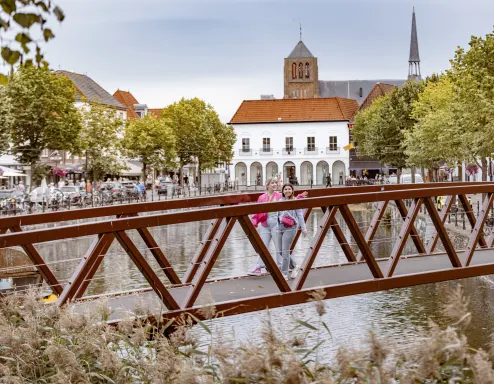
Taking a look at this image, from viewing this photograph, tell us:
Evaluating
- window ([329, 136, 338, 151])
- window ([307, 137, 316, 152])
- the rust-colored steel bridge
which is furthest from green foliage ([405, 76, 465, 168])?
window ([307, 137, 316, 152])

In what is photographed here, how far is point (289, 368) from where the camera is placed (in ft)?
16.5

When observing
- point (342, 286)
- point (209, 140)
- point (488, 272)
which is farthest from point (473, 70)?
point (209, 140)

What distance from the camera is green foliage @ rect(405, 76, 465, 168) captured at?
46.0 meters

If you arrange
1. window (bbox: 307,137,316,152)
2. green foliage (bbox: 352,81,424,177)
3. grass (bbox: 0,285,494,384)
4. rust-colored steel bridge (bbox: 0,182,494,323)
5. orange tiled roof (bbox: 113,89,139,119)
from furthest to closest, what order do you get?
1. orange tiled roof (bbox: 113,89,139,119)
2. window (bbox: 307,137,316,152)
3. green foliage (bbox: 352,81,424,177)
4. rust-colored steel bridge (bbox: 0,182,494,323)
5. grass (bbox: 0,285,494,384)

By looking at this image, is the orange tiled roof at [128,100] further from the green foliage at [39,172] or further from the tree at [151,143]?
the green foliage at [39,172]

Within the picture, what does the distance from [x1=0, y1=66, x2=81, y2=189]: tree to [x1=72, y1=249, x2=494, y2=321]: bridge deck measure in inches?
1794

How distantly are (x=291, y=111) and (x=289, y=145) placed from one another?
479 centimetres

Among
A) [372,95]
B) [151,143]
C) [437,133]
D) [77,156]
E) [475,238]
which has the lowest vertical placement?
[475,238]

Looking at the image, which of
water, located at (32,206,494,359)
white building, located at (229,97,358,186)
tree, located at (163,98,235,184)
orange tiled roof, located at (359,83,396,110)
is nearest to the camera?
water, located at (32,206,494,359)

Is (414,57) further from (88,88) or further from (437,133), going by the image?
(437,133)

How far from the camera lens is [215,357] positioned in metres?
5.47

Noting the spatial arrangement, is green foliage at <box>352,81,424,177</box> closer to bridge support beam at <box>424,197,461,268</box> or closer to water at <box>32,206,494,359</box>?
water at <box>32,206,494,359</box>

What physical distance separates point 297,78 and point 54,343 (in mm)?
152024

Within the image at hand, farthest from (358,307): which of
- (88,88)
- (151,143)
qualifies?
→ (88,88)
